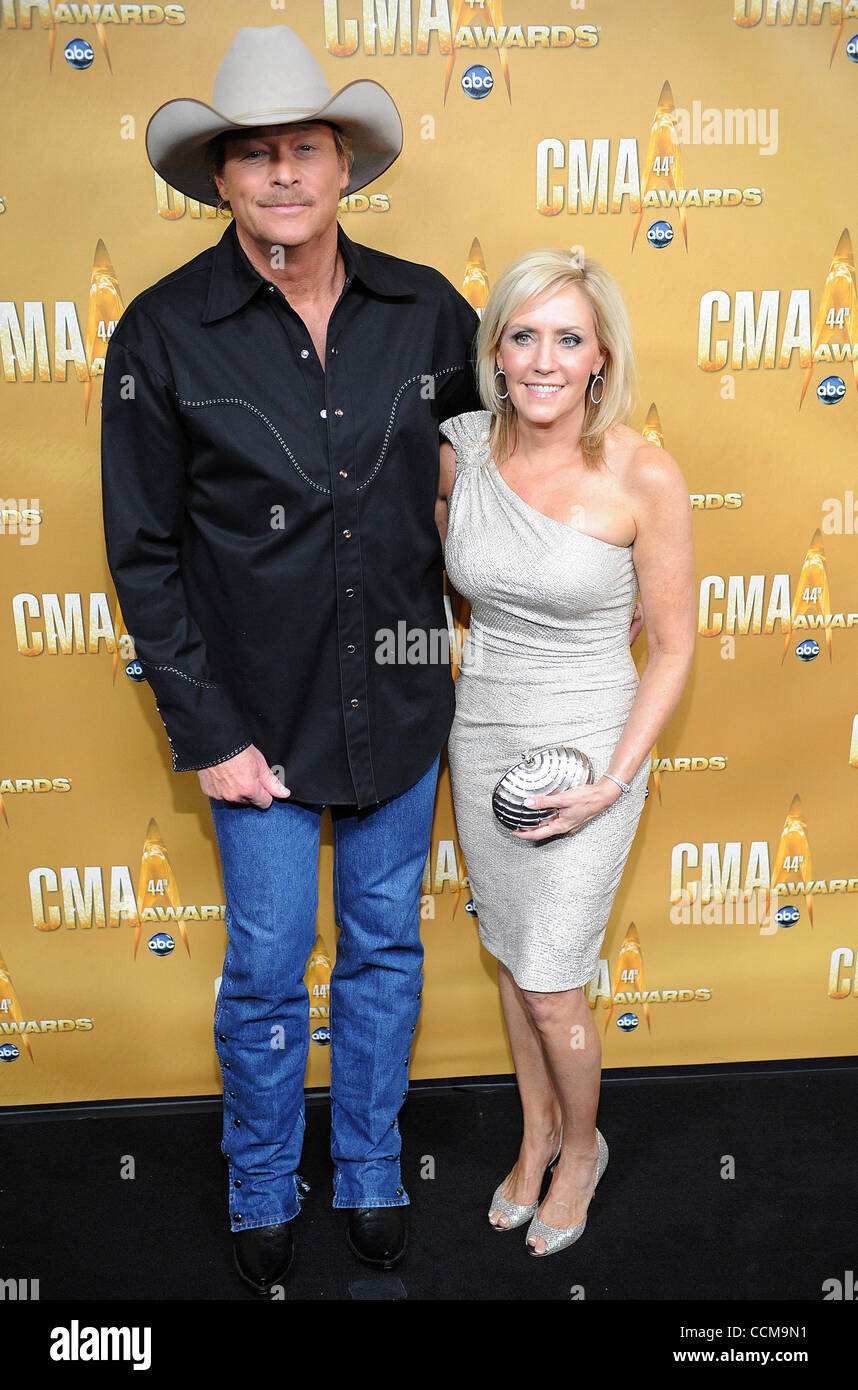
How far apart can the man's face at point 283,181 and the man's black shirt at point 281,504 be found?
10 cm

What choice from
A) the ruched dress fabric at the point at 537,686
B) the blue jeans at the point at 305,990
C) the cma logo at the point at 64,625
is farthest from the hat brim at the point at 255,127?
the blue jeans at the point at 305,990

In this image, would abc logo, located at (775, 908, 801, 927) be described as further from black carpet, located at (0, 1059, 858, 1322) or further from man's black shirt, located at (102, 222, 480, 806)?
man's black shirt, located at (102, 222, 480, 806)

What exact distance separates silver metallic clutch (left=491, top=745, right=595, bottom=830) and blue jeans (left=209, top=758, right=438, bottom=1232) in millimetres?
244

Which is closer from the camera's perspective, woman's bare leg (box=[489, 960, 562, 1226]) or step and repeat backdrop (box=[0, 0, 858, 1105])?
step and repeat backdrop (box=[0, 0, 858, 1105])

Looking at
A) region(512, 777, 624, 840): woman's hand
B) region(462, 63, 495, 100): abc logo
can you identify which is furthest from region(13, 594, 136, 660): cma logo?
region(462, 63, 495, 100): abc logo

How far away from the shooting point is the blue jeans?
214 centimetres

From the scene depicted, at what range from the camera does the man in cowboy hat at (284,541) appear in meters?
1.87

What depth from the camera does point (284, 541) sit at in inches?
77.7

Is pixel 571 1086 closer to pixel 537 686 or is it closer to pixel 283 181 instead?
pixel 537 686

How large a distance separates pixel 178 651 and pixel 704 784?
53.1 inches

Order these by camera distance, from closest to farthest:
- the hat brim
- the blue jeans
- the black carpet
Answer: the hat brim < the blue jeans < the black carpet

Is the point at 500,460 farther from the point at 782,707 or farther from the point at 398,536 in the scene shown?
the point at 782,707

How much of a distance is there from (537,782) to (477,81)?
55.6 inches

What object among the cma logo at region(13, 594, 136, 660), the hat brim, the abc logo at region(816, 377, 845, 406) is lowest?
the cma logo at region(13, 594, 136, 660)
